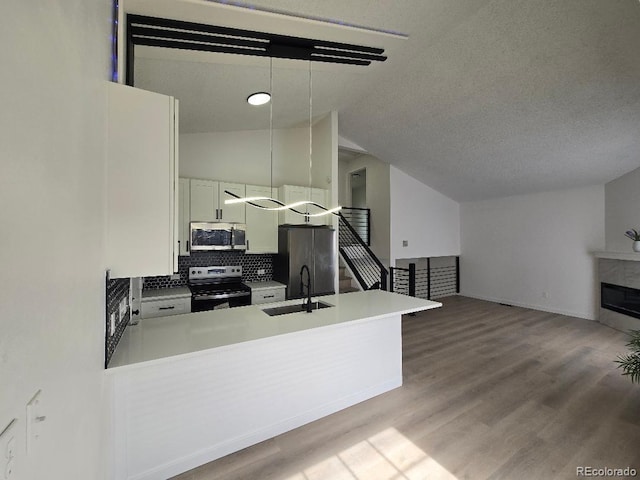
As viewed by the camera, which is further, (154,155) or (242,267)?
(242,267)

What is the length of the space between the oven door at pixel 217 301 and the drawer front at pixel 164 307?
10 cm

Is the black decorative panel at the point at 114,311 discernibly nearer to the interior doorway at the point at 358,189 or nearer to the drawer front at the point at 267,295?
the drawer front at the point at 267,295

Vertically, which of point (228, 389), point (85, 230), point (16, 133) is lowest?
point (228, 389)

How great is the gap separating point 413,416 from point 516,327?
3697mm

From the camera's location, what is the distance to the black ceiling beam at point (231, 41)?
2.00 metres

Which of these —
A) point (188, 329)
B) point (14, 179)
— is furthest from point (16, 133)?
point (188, 329)

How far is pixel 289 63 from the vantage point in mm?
2803

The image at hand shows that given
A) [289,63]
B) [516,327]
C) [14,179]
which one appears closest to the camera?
[14,179]

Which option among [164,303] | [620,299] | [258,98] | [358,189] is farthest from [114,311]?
[358,189]

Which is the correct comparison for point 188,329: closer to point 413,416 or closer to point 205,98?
point 413,416

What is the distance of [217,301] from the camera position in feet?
12.2

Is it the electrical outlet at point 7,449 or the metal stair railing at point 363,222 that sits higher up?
the metal stair railing at point 363,222

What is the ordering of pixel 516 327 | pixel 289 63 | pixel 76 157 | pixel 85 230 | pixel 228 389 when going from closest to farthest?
1. pixel 76 157
2. pixel 85 230
3. pixel 228 389
4. pixel 289 63
5. pixel 516 327

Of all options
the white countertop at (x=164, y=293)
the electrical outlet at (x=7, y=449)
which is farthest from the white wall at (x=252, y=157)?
the electrical outlet at (x=7, y=449)
